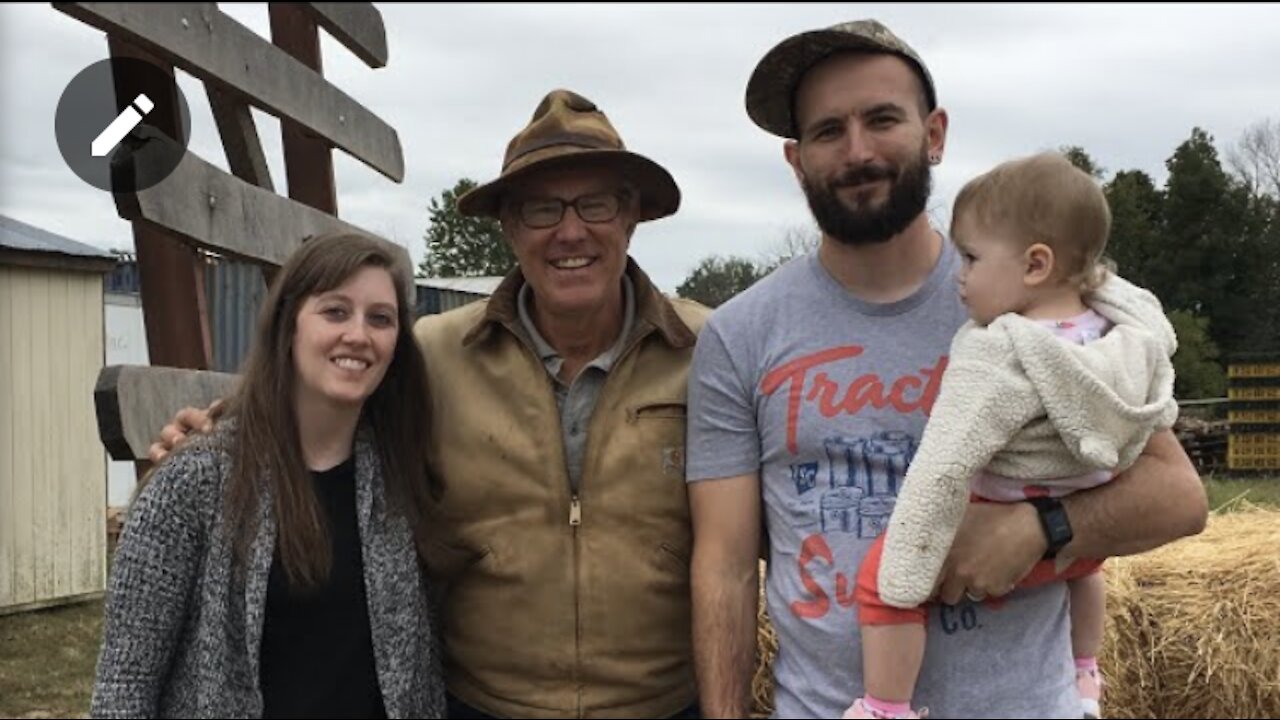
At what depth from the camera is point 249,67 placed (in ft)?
8.11

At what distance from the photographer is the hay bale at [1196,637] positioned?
4.59 metres

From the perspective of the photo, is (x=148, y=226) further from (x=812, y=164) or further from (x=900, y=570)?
(x=900, y=570)

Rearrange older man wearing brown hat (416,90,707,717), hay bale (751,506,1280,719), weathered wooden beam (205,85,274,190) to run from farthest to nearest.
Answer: hay bale (751,506,1280,719), weathered wooden beam (205,85,274,190), older man wearing brown hat (416,90,707,717)

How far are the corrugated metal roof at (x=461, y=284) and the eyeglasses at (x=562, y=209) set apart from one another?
3.31 meters

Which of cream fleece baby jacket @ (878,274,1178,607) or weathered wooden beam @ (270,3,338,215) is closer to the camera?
cream fleece baby jacket @ (878,274,1178,607)

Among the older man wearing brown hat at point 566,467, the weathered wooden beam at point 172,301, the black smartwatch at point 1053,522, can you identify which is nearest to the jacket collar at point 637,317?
the older man wearing brown hat at point 566,467

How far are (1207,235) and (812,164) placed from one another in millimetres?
3726

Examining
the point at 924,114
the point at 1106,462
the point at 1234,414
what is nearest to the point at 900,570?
the point at 1106,462

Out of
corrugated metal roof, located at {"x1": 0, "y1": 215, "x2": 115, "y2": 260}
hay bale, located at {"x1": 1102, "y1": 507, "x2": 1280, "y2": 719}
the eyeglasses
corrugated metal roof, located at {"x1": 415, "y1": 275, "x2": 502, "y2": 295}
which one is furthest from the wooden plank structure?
corrugated metal roof, located at {"x1": 0, "y1": 215, "x2": 115, "y2": 260}

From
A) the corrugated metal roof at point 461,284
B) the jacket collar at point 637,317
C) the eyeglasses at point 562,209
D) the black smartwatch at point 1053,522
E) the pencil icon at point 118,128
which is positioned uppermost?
the corrugated metal roof at point 461,284

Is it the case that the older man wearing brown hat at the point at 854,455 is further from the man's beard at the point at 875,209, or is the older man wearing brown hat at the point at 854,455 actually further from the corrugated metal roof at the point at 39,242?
the corrugated metal roof at the point at 39,242

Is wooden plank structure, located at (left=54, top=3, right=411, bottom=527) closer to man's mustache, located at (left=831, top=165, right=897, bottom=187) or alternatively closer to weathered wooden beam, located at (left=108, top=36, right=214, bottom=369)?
weathered wooden beam, located at (left=108, top=36, right=214, bottom=369)

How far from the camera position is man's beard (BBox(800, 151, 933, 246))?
7.36 ft

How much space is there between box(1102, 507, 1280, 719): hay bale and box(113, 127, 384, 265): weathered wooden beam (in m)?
3.23
